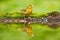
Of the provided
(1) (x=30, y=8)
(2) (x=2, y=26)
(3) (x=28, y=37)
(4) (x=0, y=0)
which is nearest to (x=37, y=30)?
(3) (x=28, y=37)

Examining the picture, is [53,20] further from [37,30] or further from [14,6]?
[14,6]

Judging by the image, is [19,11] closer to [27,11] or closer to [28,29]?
[27,11]

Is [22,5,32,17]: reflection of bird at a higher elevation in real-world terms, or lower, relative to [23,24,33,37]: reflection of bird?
higher

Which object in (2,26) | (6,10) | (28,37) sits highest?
(6,10)

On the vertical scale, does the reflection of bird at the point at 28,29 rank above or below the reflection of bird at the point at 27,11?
below

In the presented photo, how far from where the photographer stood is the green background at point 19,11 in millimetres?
1826

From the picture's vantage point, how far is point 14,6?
1.85m

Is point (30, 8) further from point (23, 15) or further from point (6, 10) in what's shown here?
point (6, 10)

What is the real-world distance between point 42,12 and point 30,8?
0.39 feet

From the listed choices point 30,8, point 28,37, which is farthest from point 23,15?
point 28,37

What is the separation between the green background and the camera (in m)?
1.83

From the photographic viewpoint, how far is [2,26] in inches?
72.5

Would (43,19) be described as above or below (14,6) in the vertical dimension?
below

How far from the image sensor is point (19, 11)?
1855 millimetres
